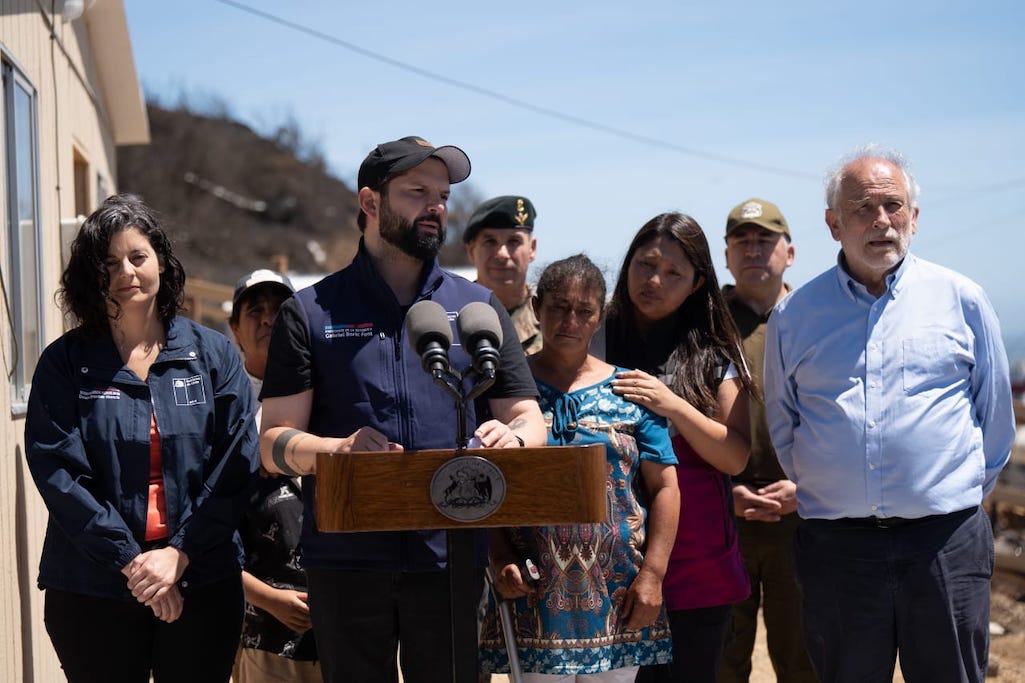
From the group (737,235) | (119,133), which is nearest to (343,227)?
(119,133)

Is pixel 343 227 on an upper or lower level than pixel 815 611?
upper

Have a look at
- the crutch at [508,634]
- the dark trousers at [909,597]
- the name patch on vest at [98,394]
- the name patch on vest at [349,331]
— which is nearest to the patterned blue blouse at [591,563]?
the crutch at [508,634]

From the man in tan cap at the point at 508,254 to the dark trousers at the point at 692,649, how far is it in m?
2.09

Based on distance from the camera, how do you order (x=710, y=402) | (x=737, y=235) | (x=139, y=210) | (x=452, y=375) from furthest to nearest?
(x=737, y=235) < (x=710, y=402) < (x=139, y=210) < (x=452, y=375)

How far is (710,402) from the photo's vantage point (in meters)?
4.29

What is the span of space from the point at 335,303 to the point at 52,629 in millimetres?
1404

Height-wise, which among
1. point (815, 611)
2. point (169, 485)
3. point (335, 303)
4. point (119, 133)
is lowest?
point (815, 611)

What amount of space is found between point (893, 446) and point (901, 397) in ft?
0.56

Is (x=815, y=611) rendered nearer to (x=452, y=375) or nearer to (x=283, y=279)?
(x=452, y=375)

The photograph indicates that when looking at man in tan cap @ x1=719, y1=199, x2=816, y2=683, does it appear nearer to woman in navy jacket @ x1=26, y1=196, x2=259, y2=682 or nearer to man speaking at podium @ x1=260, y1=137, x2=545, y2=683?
man speaking at podium @ x1=260, y1=137, x2=545, y2=683

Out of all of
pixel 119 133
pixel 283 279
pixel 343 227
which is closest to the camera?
pixel 283 279

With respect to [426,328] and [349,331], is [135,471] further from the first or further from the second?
[426,328]

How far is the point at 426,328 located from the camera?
2.64 metres

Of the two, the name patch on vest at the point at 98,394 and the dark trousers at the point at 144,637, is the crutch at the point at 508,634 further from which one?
the name patch on vest at the point at 98,394
